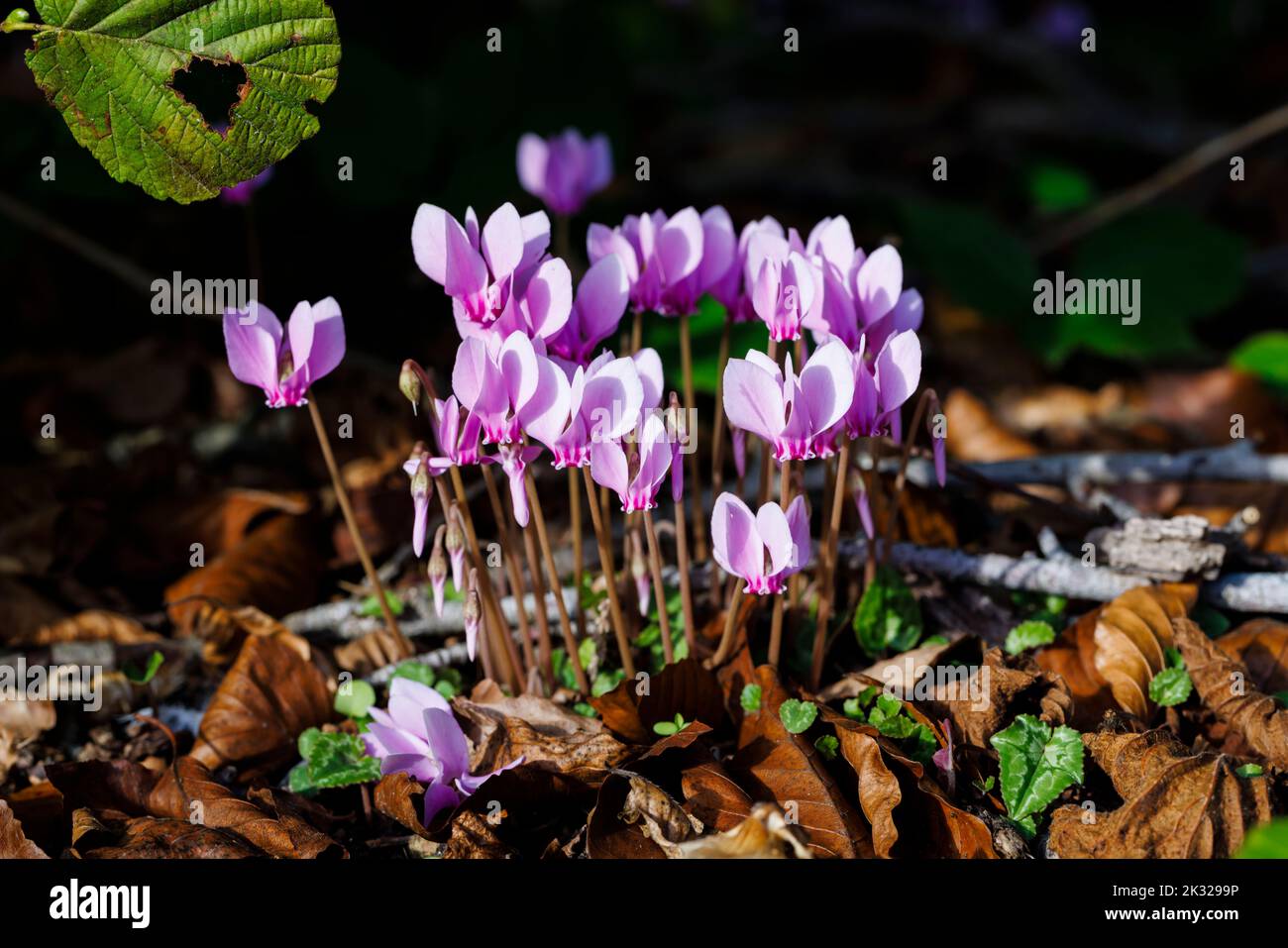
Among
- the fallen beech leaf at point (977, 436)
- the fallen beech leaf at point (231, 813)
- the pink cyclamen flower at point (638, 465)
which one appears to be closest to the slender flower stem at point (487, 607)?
the pink cyclamen flower at point (638, 465)

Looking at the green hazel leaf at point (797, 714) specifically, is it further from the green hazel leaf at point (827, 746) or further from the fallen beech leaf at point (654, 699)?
the fallen beech leaf at point (654, 699)

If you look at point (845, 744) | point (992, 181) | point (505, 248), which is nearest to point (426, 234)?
point (505, 248)

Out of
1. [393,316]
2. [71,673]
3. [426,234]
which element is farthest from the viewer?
[393,316]

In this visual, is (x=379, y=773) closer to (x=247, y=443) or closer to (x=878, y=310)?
(x=878, y=310)

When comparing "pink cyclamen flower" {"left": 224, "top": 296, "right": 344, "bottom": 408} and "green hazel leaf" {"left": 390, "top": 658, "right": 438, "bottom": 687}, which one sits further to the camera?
"green hazel leaf" {"left": 390, "top": 658, "right": 438, "bottom": 687}

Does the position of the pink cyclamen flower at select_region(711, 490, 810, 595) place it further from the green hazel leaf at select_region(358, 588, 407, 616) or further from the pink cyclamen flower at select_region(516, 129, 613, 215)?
the pink cyclamen flower at select_region(516, 129, 613, 215)

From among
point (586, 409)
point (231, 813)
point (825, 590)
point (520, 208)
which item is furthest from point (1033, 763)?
point (520, 208)

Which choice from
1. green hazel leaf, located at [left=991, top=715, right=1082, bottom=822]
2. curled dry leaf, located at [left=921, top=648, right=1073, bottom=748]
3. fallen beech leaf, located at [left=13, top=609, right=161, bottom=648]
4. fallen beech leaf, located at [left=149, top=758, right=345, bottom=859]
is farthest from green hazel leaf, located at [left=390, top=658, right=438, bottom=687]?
green hazel leaf, located at [left=991, top=715, right=1082, bottom=822]
